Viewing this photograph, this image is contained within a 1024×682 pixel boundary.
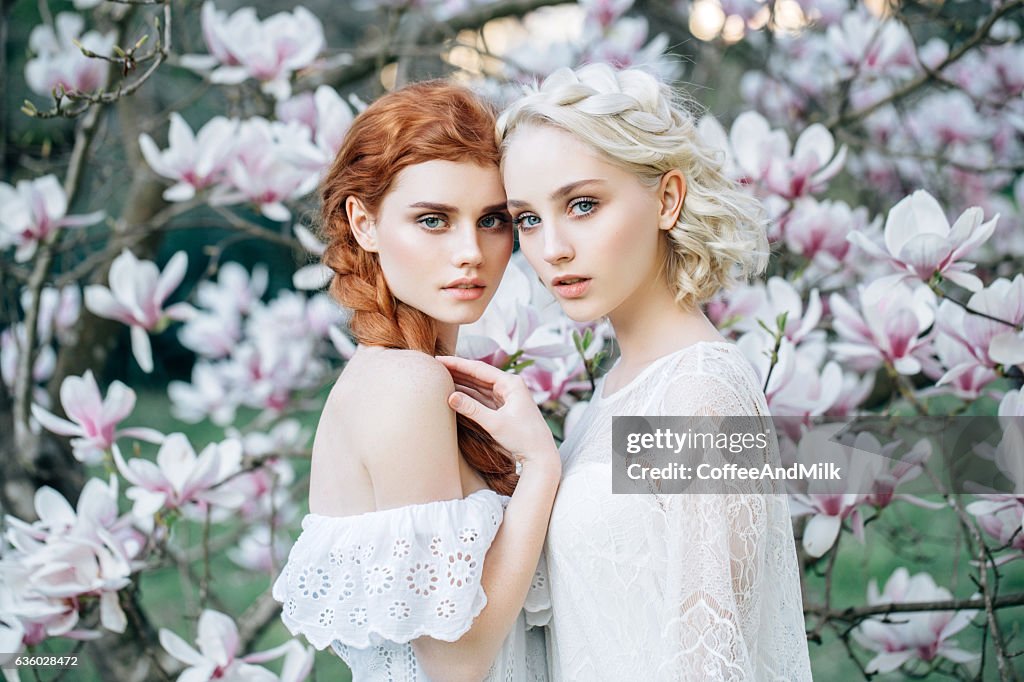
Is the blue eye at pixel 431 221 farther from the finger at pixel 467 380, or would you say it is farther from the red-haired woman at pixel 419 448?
the finger at pixel 467 380

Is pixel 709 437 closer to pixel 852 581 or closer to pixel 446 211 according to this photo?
pixel 446 211

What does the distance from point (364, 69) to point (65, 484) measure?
139 cm

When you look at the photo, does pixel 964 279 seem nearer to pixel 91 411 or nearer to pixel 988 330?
pixel 988 330

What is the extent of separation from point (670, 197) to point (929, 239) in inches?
19.7

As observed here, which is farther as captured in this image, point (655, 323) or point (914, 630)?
point (914, 630)

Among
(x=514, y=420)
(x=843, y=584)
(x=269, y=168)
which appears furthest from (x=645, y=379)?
(x=843, y=584)

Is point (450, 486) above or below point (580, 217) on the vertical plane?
below

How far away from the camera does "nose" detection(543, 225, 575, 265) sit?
152 centimetres

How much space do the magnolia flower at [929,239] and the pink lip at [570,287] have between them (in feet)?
1.80

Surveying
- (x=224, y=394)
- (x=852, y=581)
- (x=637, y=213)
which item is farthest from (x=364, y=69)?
(x=852, y=581)

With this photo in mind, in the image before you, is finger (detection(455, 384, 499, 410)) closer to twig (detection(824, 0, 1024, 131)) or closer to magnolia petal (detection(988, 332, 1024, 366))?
magnolia petal (detection(988, 332, 1024, 366))

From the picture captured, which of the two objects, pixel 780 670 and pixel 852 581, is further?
pixel 852 581

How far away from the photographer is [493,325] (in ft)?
5.90

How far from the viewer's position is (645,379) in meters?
1.56
